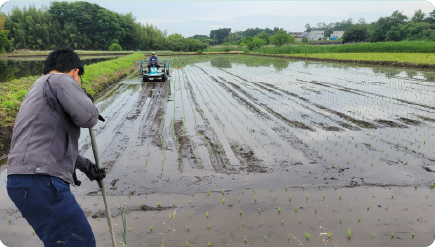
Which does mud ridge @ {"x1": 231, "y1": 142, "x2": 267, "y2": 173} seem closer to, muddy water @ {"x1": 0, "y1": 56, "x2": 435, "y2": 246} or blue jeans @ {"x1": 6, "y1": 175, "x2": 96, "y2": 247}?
muddy water @ {"x1": 0, "y1": 56, "x2": 435, "y2": 246}

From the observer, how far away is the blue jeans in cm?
159

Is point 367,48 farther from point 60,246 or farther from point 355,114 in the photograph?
point 60,246

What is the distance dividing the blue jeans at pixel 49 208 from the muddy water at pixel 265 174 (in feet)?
3.93

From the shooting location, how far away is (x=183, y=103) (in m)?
9.41

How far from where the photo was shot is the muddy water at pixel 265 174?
2.94 meters

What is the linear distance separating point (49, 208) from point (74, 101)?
25.4 inches

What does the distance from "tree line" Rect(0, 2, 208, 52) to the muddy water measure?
47.9 m

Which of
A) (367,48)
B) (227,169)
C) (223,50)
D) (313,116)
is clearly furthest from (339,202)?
(223,50)

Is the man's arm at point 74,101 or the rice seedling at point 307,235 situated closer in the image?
the man's arm at point 74,101

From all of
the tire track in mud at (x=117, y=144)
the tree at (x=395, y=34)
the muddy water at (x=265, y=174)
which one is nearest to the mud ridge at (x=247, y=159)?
the muddy water at (x=265, y=174)

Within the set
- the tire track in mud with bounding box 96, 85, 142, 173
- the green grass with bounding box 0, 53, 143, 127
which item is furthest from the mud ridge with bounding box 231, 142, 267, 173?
the green grass with bounding box 0, 53, 143, 127

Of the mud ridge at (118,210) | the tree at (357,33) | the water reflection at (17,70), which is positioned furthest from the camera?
the tree at (357,33)

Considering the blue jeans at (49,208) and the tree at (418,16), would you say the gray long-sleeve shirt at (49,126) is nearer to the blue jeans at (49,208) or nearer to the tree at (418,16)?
the blue jeans at (49,208)

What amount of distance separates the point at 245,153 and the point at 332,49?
1264 inches
